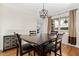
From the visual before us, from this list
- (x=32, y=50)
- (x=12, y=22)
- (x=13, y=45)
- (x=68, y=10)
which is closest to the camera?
(x=32, y=50)

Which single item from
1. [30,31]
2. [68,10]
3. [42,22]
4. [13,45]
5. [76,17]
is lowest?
[13,45]

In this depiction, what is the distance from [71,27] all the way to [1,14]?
8.26 ft

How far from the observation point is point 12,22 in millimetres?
2893

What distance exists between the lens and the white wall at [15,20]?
2.75 meters

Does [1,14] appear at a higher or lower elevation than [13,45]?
higher

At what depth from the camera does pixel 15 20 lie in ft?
9.43

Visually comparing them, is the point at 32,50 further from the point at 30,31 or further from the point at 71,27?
the point at 71,27

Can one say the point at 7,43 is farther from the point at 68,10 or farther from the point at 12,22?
the point at 68,10

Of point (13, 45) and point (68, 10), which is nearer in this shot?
point (13, 45)

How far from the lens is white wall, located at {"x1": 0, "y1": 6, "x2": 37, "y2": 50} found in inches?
108

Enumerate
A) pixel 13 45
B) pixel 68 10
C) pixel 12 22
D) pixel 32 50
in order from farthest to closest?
pixel 68 10 < pixel 12 22 < pixel 13 45 < pixel 32 50

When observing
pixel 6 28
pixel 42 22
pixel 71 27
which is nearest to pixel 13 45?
pixel 6 28

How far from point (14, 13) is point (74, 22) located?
2.18m

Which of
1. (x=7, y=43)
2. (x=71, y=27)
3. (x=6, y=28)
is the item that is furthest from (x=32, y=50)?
(x=71, y=27)
